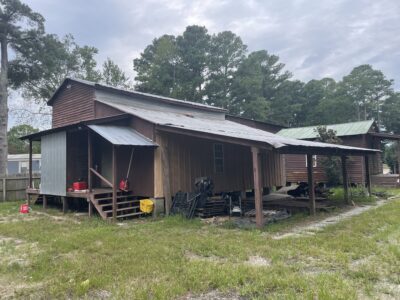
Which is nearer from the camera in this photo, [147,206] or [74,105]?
[147,206]

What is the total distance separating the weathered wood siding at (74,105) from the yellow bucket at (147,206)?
4.81m

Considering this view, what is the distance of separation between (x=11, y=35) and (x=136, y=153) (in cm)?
1479

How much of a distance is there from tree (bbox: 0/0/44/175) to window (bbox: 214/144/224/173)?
1306 centimetres

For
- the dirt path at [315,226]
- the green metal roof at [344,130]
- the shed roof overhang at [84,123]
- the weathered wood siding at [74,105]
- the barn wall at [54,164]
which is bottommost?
the dirt path at [315,226]

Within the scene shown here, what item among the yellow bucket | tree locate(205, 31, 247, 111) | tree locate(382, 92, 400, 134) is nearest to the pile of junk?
the yellow bucket

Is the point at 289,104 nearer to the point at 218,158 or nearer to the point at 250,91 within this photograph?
the point at 250,91

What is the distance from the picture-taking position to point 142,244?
5.90m

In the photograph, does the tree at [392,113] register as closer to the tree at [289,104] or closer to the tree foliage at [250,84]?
the tree foliage at [250,84]

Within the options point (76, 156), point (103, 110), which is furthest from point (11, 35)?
point (76, 156)

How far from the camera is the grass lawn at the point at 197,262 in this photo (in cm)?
374

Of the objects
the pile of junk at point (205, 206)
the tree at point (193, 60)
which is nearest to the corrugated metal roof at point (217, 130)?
the pile of junk at point (205, 206)

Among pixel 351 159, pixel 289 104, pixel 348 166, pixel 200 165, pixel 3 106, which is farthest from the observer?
pixel 289 104

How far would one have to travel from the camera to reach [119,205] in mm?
9781

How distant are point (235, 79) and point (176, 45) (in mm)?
7165
